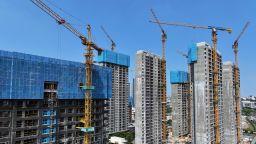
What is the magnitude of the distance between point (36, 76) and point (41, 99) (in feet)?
16.7

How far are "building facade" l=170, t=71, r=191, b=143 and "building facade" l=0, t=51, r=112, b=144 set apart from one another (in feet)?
238

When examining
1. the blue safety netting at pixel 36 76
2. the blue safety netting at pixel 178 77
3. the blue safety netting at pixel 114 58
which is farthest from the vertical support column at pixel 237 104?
the blue safety netting at pixel 36 76

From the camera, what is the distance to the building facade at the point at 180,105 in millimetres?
131500

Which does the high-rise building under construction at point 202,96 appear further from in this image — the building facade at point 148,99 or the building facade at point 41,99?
the building facade at point 41,99

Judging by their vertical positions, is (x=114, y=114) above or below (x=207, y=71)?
below

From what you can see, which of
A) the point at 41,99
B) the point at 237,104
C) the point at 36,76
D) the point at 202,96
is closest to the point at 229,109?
the point at 237,104

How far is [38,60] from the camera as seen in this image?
52.8 meters

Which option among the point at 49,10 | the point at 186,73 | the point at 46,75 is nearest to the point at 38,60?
the point at 46,75

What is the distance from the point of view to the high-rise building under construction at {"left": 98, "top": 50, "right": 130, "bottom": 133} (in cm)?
12545

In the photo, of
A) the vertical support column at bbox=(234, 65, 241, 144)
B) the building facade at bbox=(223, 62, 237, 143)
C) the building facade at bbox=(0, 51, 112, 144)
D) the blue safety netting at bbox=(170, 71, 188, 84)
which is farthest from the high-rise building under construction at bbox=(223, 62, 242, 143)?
the building facade at bbox=(0, 51, 112, 144)

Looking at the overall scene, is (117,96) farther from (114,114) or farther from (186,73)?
(186,73)

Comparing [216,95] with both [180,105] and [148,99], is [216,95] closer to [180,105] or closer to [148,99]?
[148,99]

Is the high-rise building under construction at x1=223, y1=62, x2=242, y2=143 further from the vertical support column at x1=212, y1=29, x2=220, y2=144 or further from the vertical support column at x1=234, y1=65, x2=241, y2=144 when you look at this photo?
the vertical support column at x1=212, y1=29, x2=220, y2=144

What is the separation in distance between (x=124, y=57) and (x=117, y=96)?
2117 centimetres
